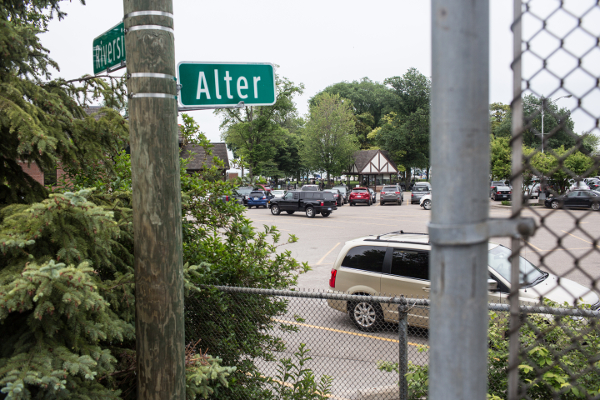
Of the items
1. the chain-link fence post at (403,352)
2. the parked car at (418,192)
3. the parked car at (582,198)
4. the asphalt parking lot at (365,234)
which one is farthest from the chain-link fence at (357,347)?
the parked car at (418,192)

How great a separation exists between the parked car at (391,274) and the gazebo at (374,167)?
56.4 metres

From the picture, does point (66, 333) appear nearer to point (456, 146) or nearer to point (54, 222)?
point (54, 222)

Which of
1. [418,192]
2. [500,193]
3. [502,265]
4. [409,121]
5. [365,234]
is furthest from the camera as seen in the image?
[409,121]

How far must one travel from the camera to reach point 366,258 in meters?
7.36

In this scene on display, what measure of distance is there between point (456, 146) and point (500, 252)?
7.02 metres

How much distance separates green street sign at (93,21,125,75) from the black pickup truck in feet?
76.8

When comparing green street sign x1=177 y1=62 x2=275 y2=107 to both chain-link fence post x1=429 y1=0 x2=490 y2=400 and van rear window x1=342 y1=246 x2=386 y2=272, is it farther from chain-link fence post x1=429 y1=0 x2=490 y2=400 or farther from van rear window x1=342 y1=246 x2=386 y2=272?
van rear window x1=342 y1=246 x2=386 y2=272

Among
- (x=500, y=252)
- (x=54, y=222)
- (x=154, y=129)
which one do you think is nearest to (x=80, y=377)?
(x=54, y=222)

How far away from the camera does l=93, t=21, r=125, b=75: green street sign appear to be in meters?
2.93

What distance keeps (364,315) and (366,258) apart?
118 centimetres

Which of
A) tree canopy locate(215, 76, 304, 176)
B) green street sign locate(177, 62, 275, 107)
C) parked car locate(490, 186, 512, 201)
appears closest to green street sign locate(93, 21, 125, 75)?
green street sign locate(177, 62, 275, 107)

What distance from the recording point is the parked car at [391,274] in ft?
20.9

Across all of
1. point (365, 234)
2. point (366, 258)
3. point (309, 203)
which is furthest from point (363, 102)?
point (366, 258)

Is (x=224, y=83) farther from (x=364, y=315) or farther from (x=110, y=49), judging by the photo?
(x=364, y=315)
